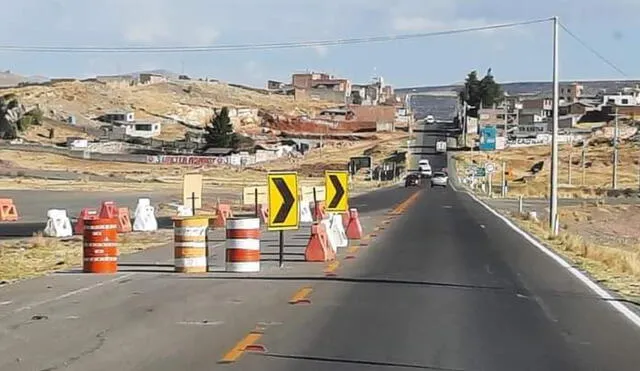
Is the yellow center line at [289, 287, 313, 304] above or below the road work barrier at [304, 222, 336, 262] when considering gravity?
below

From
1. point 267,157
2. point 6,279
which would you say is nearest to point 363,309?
point 6,279

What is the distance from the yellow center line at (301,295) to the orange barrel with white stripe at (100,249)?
441 cm

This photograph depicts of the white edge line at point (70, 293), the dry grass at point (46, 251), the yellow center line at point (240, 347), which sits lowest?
the dry grass at point (46, 251)

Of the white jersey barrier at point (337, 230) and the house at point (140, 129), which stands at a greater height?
the house at point (140, 129)

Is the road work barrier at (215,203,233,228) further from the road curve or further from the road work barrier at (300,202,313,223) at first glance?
the road curve

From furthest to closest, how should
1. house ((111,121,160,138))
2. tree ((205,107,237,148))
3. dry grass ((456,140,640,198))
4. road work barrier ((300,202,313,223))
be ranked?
house ((111,121,160,138)) → tree ((205,107,237,148)) → dry grass ((456,140,640,198)) → road work barrier ((300,202,313,223))

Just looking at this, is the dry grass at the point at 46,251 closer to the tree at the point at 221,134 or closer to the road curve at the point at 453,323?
the road curve at the point at 453,323

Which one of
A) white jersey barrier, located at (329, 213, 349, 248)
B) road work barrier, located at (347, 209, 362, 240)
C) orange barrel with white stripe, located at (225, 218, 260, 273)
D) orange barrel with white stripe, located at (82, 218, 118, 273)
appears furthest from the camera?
road work barrier, located at (347, 209, 362, 240)

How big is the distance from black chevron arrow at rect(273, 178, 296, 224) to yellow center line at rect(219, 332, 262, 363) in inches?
356

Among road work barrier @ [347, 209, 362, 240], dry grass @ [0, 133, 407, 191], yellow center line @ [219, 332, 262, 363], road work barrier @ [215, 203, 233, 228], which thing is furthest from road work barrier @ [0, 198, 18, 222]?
dry grass @ [0, 133, 407, 191]

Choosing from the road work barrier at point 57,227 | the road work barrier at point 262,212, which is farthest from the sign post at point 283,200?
the road work barrier at point 262,212

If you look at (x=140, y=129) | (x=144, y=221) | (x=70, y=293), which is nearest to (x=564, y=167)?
(x=140, y=129)

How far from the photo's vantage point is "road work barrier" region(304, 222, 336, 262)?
78.6ft

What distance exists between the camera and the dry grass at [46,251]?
22.5 meters
